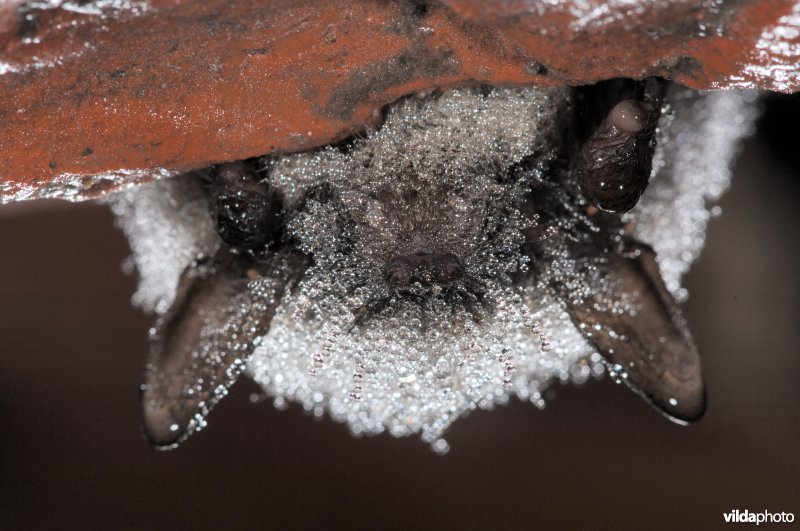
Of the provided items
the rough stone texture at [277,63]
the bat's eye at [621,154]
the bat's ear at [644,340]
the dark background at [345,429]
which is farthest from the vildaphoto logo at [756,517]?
the rough stone texture at [277,63]

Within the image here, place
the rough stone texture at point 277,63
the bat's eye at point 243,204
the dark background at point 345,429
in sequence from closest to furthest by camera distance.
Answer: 1. the rough stone texture at point 277,63
2. the bat's eye at point 243,204
3. the dark background at point 345,429

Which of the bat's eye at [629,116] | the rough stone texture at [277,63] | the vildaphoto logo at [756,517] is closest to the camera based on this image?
the rough stone texture at [277,63]

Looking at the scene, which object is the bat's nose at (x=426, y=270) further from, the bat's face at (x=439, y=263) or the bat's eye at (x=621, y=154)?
the bat's eye at (x=621, y=154)

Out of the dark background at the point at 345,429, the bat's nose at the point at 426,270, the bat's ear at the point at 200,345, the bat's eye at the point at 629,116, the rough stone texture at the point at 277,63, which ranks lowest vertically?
the dark background at the point at 345,429

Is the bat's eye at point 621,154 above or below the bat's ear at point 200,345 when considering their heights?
above

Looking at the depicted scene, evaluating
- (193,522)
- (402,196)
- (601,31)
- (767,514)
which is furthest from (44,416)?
(601,31)

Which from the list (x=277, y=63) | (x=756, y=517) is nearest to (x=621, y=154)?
(x=277, y=63)

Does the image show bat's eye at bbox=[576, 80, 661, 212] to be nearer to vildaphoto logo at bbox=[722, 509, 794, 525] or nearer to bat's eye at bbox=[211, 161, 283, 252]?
bat's eye at bbox=[211, 161, 283, 252]

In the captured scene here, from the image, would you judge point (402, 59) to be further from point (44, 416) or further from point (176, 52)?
point (44, 416)
